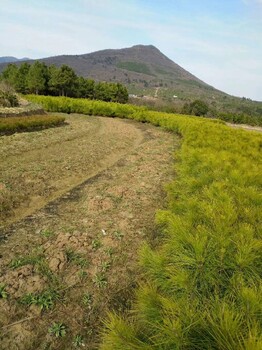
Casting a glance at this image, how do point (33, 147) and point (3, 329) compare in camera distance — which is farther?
point (33, 147)

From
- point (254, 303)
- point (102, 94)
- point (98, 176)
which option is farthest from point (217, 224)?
point (102, 94)

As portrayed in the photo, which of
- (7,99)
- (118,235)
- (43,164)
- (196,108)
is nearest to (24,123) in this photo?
(43,164)

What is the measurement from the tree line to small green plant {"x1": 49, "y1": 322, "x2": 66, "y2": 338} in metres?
43.4

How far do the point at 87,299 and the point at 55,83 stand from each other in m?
44.7

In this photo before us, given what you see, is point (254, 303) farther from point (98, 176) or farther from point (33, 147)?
point (33, 147)

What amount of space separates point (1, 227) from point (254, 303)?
4.68 meters

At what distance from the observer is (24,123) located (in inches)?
649

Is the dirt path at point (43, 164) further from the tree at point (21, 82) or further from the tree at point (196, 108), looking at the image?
the tree at point (196, 108)

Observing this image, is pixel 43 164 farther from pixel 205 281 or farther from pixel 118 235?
pixel 205 281

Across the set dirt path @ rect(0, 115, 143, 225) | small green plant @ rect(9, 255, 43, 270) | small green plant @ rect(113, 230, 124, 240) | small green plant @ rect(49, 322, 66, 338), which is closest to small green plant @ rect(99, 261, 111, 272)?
small green plant @ rect(113, 230, 124, 240)

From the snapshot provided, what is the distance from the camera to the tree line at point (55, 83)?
43.9 m

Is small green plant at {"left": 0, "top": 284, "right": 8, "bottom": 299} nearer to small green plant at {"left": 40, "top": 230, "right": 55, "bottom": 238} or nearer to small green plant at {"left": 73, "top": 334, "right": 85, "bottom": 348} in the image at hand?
small green plant at {"left": 73, "top": 334, "right": 85, "bottom": 348}

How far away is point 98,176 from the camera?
8.98 meters

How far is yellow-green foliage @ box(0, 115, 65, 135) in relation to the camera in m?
15.2
